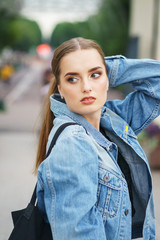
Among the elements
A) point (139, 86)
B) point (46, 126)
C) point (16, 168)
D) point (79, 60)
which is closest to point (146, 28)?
point (16, 168)

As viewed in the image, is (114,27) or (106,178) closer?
Answer: (106,178)

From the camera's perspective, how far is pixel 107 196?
1.84m

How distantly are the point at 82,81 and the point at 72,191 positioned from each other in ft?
1.97

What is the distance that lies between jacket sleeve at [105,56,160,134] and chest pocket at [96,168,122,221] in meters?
0.61

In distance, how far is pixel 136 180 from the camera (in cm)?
211

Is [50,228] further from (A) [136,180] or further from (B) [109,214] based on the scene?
(A) [136,180]

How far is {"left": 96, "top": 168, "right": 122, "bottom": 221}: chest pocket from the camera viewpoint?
1833mm

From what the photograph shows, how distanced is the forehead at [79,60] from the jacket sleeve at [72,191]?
42 centimetres

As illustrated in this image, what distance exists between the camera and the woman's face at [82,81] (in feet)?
6.42

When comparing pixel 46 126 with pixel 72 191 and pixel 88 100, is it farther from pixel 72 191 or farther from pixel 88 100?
pixel 72 191

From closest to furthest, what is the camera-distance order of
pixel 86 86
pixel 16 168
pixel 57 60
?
pixel 86 86
pixel 57 60
pixel 16 168

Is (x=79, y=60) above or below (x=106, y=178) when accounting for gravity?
above

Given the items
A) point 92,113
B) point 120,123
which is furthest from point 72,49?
point 120,123

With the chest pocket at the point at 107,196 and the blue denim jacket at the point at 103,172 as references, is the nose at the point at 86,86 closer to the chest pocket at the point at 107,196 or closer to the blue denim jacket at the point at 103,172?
the blue denim jacket at the point at 103,172
